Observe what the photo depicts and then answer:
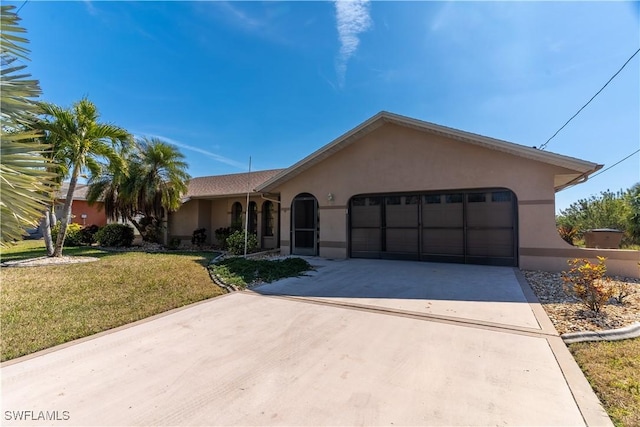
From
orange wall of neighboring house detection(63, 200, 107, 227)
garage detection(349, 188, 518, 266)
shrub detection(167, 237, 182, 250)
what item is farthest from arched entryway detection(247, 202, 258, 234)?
orange wall of neighboring house detection(63, 200, 107, 227)

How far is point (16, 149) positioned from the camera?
1408 millimetres

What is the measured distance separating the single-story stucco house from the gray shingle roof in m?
3.35

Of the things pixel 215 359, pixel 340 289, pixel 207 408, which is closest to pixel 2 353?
pixel 215 359

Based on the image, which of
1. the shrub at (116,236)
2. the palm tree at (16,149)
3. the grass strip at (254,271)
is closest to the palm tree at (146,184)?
the shrub at (116,236)

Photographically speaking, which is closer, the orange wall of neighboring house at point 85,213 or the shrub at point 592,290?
the shrub at point 592,290

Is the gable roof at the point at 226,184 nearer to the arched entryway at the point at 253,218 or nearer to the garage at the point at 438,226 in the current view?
the arched entryway at the point at 253,218

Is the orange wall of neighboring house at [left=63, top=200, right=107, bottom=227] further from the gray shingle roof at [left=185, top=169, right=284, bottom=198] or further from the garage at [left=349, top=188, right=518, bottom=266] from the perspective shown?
the garage at [left=349, top=188, right=518, bottom=266]

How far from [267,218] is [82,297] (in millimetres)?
10280

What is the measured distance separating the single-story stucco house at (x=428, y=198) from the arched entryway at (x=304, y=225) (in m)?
0.05

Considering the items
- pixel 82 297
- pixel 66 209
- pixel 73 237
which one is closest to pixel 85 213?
pixel 73 237

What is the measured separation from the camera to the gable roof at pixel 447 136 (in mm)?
8430

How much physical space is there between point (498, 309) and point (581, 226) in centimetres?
2077

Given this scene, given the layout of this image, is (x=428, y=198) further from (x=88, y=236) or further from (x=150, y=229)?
(x=88, y=236)

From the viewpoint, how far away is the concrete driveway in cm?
258
